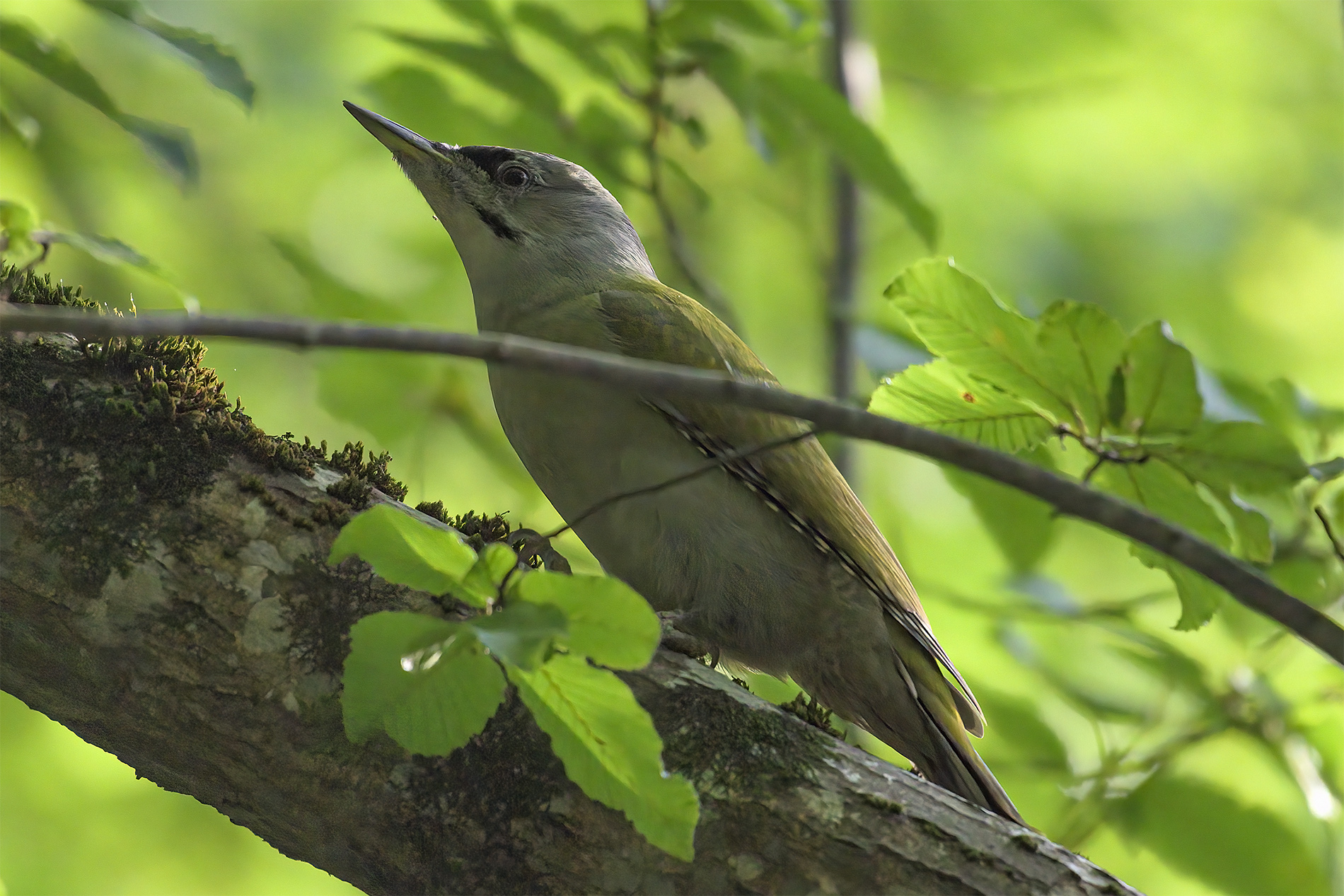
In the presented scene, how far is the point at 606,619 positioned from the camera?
157 centimetres

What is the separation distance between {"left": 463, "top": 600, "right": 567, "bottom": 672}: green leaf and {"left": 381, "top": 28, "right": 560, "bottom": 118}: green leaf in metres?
2.72

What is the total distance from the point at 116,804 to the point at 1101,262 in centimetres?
680

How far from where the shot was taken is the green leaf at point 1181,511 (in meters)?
2.63

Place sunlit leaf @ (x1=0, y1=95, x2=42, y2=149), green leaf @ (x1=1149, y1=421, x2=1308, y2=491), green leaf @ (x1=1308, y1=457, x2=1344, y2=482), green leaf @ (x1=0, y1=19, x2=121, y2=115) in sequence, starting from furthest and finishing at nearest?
sunlit leaf @ (x1=0, y1=95, x2=42, y2=149) < green leaf @ (x1=0, y1=19, x2=121, y2=115) < green leaf @ (x1=1308, y1=457, x2=1344, y2=482) < green leaf @ (x1=1149, y1=421, x2=1308, y2=491)

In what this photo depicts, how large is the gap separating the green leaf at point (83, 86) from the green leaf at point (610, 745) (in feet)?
6.87

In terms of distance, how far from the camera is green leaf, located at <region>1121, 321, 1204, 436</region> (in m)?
2.44

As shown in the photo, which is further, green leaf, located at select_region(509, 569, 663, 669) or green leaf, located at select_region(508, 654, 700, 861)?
green leaf, located at select_region(508, 654, 700, 861)

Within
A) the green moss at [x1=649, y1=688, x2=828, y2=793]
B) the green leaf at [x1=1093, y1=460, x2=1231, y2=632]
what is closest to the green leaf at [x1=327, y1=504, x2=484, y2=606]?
the green moss at [x1=649, y1=688, x2=828, y2=793]

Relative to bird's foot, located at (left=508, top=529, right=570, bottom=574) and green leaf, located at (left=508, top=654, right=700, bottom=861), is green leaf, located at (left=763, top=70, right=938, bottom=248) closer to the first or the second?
bird's foot, located at (left=508, top=529, right=570, bottom=574)

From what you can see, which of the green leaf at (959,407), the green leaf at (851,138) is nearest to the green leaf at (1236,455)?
the green leaf at (959,407)

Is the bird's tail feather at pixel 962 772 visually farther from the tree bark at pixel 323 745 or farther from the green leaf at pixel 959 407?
the green leaf at pixel 959 407

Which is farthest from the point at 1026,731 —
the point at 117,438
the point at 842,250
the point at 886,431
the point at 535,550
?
the point at 117,438

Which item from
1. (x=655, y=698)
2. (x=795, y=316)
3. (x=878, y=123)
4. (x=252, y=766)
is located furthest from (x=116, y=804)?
(x=878, y=123)

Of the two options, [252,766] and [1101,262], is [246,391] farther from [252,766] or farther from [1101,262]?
[1101,262]
